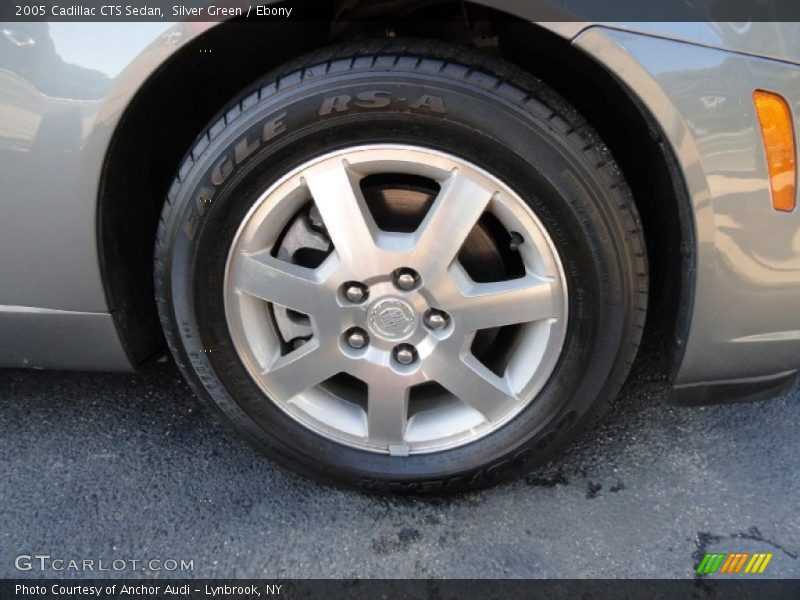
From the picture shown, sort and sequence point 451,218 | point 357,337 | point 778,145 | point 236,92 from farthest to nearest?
point 236,92, point 357,337, point 451,218, point 778,145

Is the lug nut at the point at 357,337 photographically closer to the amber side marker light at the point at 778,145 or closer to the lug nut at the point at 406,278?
the lug nut at the point at 406,278

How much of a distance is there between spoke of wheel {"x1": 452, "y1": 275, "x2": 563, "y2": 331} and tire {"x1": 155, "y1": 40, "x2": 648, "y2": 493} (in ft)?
0.11

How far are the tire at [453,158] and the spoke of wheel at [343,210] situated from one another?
46 millimetres

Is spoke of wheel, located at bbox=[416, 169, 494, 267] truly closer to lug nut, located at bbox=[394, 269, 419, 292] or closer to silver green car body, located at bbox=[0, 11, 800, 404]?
lug nut, located at bbox=[394, 269, 419, 292]

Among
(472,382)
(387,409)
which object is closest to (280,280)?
(387,409)

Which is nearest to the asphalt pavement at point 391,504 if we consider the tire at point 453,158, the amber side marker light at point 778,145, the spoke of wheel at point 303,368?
the tire at point 453,158

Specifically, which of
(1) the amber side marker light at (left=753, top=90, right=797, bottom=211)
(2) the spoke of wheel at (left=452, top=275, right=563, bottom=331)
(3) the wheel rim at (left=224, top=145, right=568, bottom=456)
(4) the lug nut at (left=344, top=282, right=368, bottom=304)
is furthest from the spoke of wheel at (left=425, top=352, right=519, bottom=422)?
(1) the amber side marker light at (left=753, top=90, right=797, bottom=211)

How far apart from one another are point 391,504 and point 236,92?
3.57 ft

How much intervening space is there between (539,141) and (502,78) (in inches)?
5.9

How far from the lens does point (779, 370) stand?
1.60m

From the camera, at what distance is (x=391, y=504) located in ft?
5.82

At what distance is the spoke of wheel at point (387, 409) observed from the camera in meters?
1.65
